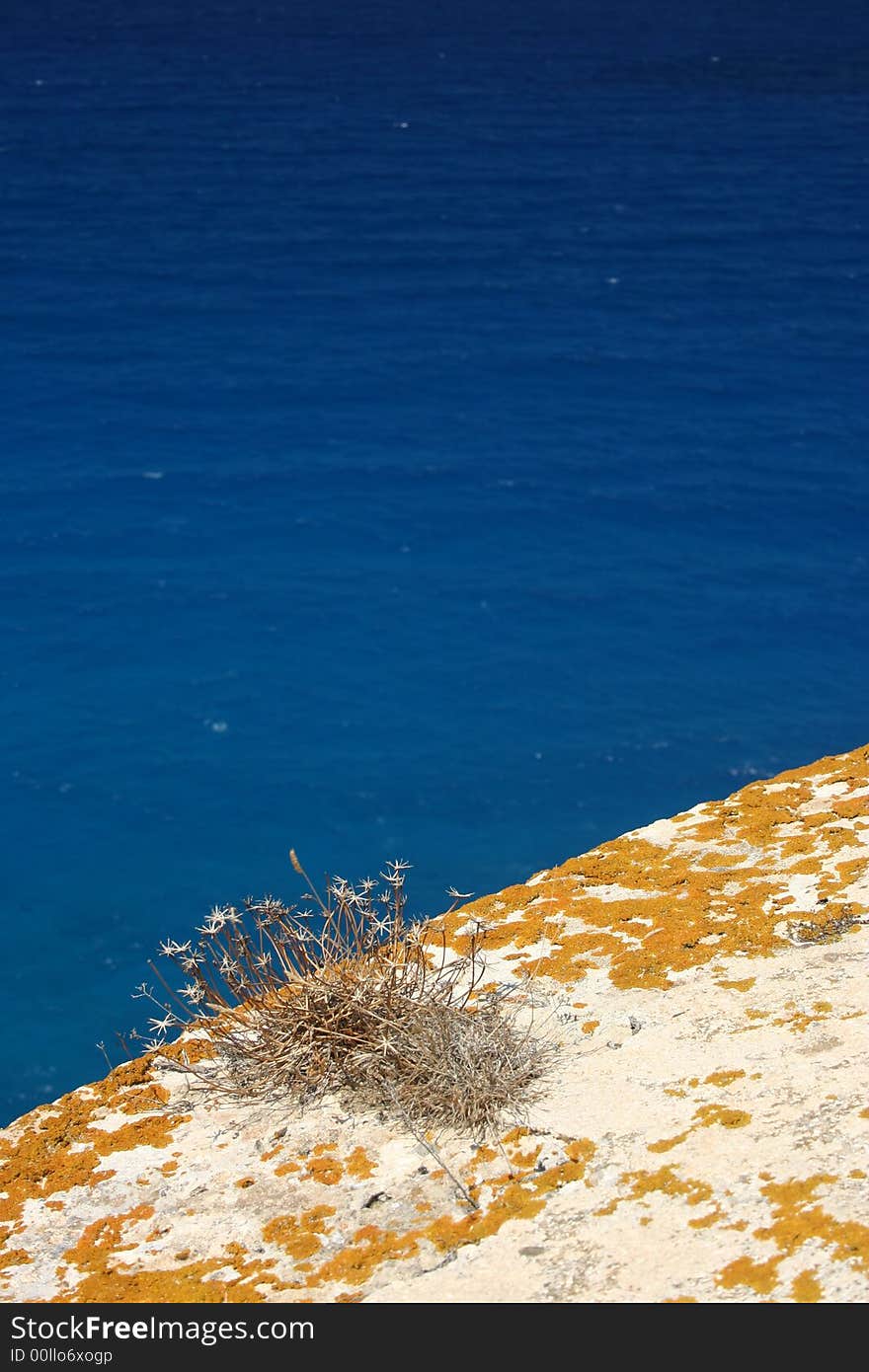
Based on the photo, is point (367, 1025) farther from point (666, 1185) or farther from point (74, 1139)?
point (666, 1185)

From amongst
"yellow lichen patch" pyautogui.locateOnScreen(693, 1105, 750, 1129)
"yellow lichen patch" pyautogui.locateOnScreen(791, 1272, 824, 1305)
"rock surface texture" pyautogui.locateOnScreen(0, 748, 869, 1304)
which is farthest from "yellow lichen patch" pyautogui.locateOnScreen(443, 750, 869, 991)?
"yellow lichen patch" pyautogui.locateOnScreen(791, 1272, 824, 1305)

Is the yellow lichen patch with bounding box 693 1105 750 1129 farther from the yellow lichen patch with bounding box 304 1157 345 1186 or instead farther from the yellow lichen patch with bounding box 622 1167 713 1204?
the yellow lichen patch with bounding box 304 1157 345 1186

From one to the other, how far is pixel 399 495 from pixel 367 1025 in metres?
15.8

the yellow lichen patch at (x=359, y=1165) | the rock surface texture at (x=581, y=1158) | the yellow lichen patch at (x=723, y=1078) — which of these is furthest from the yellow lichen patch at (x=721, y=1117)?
the yellow lichen patch at (x=359, y=1165)

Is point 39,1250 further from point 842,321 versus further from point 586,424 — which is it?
point 842,321

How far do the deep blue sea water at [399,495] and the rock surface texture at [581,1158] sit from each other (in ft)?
25.9

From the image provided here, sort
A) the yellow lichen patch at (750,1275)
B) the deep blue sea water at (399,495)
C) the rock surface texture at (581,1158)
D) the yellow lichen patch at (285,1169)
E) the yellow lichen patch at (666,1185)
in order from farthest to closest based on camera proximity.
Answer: the deep blue sea water at (399,495), the yellow lichen patch at (285,1169), the yellow lichen patch at (666,1185), the rock surface texture at (581,1158), the yellow lichen patch at (750,1275)

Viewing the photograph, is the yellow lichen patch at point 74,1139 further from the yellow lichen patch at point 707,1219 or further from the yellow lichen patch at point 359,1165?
the yellow lichen patch at point 707,1219

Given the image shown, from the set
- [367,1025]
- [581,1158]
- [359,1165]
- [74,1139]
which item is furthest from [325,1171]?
[74,1139]

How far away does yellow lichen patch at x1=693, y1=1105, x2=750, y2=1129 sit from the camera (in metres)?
4.17

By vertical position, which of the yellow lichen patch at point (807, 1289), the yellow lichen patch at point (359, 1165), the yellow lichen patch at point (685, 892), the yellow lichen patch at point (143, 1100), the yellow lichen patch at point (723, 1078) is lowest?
the yellow lichen patch at point (143, 1100)

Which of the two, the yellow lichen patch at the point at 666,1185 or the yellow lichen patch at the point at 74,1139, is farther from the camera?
the yellow lichen patch at the point at 74,1139

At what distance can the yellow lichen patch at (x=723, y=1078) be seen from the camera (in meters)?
4.42

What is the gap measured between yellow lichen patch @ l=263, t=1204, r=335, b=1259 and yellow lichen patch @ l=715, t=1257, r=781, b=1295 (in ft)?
4.25
